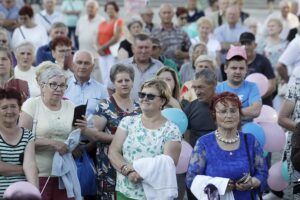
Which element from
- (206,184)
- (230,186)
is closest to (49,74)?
(206,184)

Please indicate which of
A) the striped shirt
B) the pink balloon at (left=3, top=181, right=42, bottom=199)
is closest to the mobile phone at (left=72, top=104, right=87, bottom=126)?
the striped shirt

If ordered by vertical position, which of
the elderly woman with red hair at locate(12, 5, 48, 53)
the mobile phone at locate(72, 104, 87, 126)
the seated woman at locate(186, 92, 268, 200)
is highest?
the elderly woman with red hair at locate(12, 5, 48, 53)

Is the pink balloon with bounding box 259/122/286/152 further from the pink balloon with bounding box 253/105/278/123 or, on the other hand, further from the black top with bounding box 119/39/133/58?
the black top with bounding box 119/39/133/58

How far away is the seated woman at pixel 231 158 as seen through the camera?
8.49 meters

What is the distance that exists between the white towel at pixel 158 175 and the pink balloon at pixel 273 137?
274cm

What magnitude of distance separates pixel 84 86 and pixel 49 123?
1453 mm

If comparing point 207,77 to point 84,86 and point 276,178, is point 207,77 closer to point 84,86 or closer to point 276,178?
point 84,86

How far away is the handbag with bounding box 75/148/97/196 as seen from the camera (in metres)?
10.1

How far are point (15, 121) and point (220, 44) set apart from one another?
744 cm

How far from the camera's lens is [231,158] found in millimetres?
8516

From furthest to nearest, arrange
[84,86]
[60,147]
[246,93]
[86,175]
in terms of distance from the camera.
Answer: [84,86]
[246,93]
[86,175]
[60,147]

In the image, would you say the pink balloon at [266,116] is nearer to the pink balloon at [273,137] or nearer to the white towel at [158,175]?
the pink balloon at [273,137]

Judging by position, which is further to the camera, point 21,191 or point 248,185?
point 248,185

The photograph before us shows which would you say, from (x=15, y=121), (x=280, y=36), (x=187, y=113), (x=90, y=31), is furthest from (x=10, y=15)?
(x=15, y=121)
